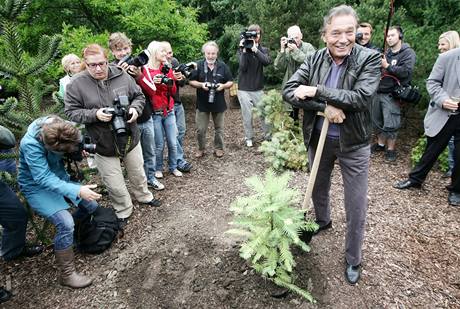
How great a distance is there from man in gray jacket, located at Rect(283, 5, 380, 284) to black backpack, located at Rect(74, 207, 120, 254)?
2.60 m

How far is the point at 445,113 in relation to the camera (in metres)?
4.96

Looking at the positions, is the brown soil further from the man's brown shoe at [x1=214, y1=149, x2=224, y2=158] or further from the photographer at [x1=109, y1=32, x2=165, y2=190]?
the man's brown shoe at [x1=214, y1=149, x2=224, y2=158]

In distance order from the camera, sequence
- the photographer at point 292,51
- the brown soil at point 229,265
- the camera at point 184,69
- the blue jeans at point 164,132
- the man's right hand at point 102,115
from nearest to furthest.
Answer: the brown soil at point 229,265, the man's right hand at point 102,115, the blue jeans at point 164,132, the camera at point 184,69, the photographer at point 292,51

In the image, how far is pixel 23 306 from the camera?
349cm

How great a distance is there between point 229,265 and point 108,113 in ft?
7.33

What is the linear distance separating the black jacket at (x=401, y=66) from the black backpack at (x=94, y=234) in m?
5.28

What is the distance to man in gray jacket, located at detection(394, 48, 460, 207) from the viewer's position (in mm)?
4875

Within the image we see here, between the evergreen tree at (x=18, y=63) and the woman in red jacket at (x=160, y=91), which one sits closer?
the evergreen tree at (x=18, y=63)

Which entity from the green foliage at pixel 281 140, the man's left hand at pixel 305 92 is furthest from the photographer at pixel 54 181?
the green foliage at pixel 281 140

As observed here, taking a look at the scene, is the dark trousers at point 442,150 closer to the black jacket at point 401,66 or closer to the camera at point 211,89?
the black jacket at point 401,66

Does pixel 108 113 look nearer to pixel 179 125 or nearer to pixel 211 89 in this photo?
pixel 179 125

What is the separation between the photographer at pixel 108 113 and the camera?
4031 mm

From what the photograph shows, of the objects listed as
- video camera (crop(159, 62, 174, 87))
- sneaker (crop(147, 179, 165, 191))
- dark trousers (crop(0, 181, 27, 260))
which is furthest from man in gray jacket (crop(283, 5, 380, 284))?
dark trousers (crop(0, 181, 27, 260))

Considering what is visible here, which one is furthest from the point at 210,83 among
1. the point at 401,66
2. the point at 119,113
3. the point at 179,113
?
the point at 401,66
